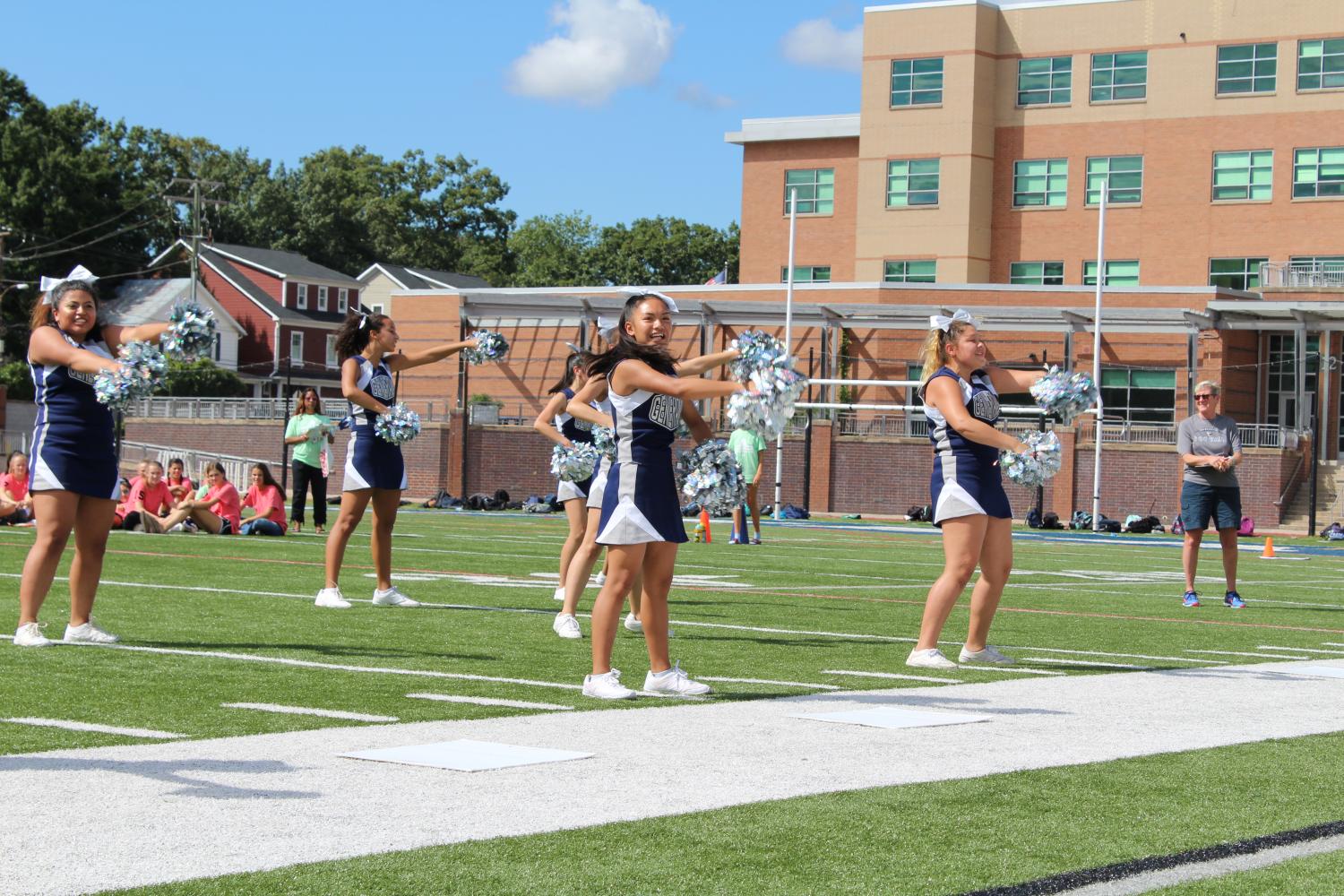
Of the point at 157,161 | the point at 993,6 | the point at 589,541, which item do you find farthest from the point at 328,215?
the point at 589,541

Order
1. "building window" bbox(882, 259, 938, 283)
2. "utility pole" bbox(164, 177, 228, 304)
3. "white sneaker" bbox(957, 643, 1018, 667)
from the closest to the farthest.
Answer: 1. "white sneaker" bbox(957, 643, 1018, 667)
2. "building window" bbox(882, 259, 938, 283)
3. "utility pole" bbox(164, 177, 228, 304)

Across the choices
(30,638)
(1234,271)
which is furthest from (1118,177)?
(30,638)

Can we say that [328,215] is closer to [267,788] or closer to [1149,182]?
[1149,182]

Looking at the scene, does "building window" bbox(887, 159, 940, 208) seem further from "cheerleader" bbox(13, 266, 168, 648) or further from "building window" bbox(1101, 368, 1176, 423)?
"cheerleader" bbox(13, 266, 168, 648)

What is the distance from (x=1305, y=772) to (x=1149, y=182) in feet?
182

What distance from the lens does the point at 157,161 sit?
4072 inches

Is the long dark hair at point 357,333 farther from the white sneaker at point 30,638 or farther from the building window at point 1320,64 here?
the building window at point 1320,64

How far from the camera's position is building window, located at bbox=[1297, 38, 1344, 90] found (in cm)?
5678

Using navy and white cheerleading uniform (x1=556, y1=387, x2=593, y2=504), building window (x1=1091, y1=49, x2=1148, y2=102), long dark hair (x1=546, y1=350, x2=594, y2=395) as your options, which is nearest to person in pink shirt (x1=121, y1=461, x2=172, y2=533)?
navy and white cheerleading uniform (x1=556, y1=387, x2=593, y2=504)

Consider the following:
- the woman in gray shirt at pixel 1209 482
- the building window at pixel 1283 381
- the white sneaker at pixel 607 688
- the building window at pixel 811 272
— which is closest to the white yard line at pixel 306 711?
the white sneaker at pixel 607 688

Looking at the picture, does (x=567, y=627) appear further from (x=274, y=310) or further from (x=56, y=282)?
(x=274, y=310)

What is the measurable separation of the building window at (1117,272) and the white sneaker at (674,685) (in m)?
53.1

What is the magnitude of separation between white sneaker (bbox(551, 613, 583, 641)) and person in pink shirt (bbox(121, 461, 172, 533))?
14120 mm

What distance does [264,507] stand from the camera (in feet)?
80.5
